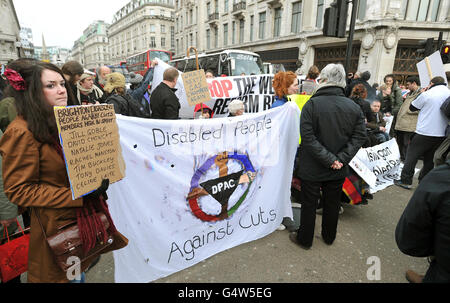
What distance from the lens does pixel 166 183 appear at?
2.27m

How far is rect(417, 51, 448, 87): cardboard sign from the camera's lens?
13.8 feet

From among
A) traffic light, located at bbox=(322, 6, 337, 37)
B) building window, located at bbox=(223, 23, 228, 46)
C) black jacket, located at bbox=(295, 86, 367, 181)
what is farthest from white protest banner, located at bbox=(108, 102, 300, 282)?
building window, located at bbox=(223, 23, 228, 46)

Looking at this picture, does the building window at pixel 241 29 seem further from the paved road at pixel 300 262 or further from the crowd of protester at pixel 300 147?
the paved road at pixel 300 262

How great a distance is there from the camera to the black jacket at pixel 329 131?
2.57 meters

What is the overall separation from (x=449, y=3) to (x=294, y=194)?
21.1 m

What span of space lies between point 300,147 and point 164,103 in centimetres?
213

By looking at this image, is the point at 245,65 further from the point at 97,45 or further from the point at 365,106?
the point at 97,45

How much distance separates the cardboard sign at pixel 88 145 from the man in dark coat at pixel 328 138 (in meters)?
1.94

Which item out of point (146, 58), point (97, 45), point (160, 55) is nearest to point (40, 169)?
point (160, 55)

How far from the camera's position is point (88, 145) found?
1.45 m

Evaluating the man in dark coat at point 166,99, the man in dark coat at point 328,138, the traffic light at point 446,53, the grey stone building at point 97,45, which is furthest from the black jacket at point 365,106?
the grey stone building at point 97,45

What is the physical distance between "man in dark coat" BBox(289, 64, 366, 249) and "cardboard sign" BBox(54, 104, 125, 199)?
1940mm

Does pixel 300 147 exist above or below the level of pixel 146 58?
below

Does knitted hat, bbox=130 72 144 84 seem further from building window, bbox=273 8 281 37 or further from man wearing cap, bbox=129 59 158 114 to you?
building window, bbox=273 8 281 37
